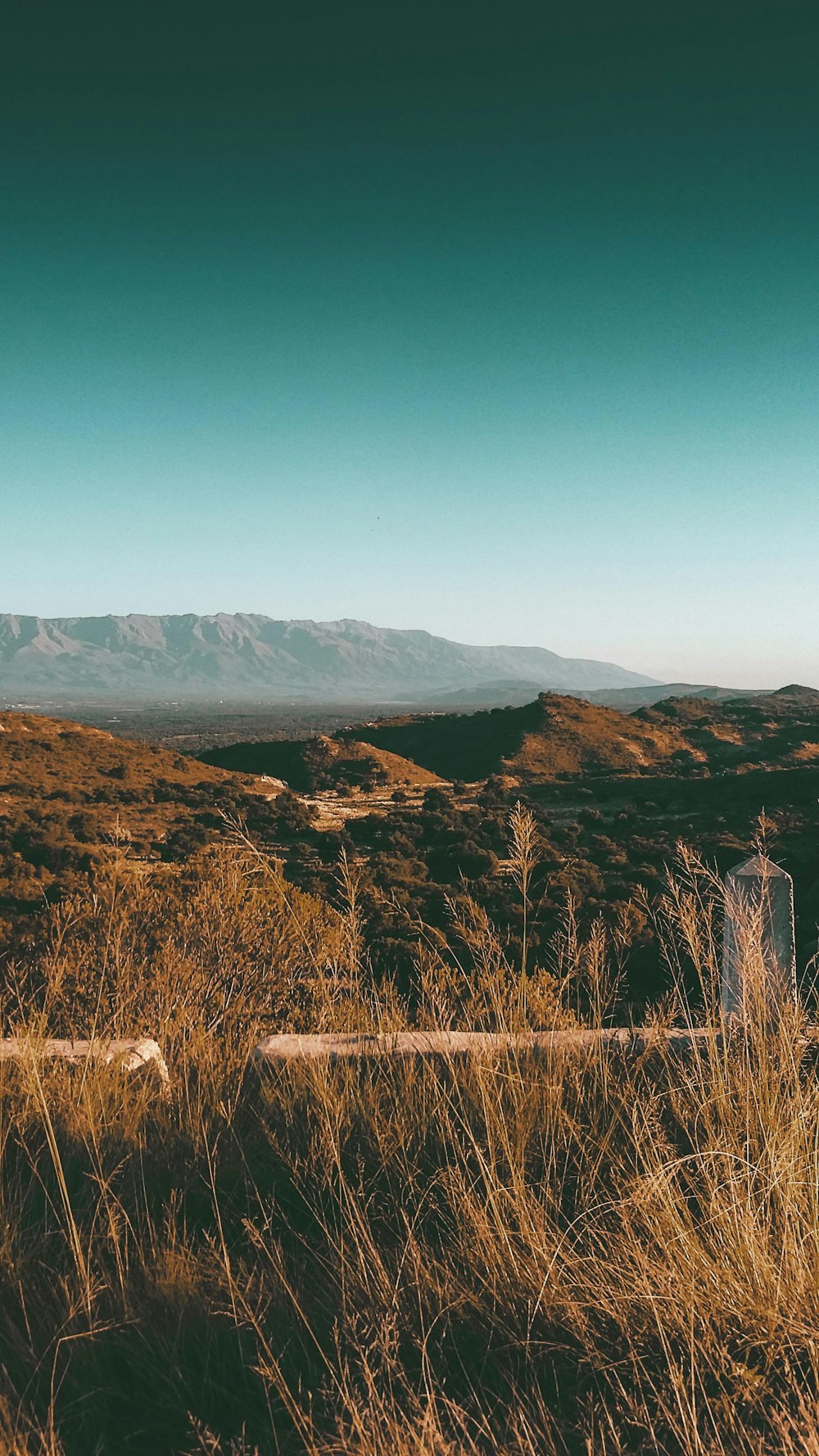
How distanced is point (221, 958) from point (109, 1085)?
12.4ft

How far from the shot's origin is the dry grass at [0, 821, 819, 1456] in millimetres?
1427

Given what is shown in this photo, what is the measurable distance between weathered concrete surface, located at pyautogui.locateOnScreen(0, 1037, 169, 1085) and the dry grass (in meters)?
0.10

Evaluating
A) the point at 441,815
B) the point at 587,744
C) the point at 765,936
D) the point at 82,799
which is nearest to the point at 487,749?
the point at 587,744

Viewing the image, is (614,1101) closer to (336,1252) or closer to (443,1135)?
(443,1135)

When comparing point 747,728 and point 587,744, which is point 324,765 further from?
point 747,728

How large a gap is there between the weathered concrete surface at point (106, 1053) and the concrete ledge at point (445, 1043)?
384mm

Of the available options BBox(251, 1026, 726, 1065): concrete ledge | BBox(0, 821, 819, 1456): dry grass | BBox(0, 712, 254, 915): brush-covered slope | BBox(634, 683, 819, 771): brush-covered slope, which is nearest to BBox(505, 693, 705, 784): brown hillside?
BBox(634, 683, 819, 771): brush-covered slope

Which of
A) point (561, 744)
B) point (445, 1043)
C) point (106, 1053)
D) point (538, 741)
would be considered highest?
point (445, 1043)

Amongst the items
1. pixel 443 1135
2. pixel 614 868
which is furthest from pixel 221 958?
pixel 614 868

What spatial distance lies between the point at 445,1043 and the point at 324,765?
39.4 meters

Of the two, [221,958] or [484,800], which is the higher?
[221,958]

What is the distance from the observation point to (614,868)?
67.6 feet

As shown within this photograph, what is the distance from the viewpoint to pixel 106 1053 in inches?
116

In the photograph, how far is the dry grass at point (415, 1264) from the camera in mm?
Answer: 1427
